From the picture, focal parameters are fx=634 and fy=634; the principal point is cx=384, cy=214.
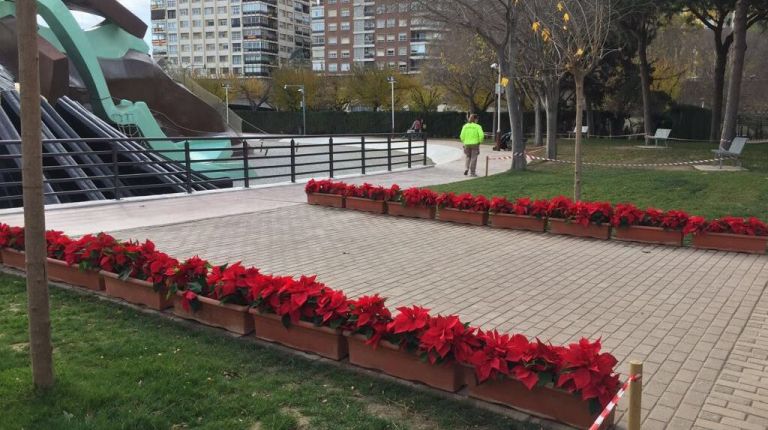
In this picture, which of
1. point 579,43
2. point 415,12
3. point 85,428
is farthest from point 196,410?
point 415,12

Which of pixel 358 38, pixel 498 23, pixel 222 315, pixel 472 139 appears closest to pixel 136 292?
pixel 222 315

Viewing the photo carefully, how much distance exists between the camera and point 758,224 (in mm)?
8289

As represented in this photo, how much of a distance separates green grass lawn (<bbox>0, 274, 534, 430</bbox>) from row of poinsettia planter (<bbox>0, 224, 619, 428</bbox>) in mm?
161

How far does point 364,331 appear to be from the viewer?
14.1 ft

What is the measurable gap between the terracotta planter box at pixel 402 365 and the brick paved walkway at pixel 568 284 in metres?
1.14

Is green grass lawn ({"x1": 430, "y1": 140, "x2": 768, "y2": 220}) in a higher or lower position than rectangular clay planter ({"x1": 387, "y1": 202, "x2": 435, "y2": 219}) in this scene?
higher

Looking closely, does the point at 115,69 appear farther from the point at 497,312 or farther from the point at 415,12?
the point at 497,312

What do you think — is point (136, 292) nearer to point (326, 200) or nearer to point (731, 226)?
point (326, 200)

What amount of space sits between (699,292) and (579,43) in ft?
19.1

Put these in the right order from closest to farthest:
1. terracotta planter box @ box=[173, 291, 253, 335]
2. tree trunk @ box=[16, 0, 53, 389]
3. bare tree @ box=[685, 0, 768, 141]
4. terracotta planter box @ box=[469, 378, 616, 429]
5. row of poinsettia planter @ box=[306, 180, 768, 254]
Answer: tree trunk @ box=[16, 0, 53, 389]
terracotta planter box @ box=[469, 378, 616, 429]
terracotta planter box @ box=[173, 291, 253, 335]
row of poinsettia planter @ box=[306, 180, 768, 254]
bare tree @ box=[685, 0, 768, 141]

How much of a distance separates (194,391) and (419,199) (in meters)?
7.59

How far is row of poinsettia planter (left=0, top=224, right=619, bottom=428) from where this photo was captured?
3.56 m

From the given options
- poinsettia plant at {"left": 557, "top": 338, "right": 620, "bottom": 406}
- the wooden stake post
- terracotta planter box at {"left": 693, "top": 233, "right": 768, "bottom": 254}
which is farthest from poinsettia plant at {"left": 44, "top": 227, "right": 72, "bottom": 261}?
terracotta planter box at {"left": 693, "top": 233, "right": 768, "bottom": 254}

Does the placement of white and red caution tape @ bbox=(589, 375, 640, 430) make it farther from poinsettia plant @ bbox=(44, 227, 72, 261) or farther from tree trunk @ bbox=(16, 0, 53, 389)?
poinsettia plant @ bbox=(44, 227, 72, 261)
